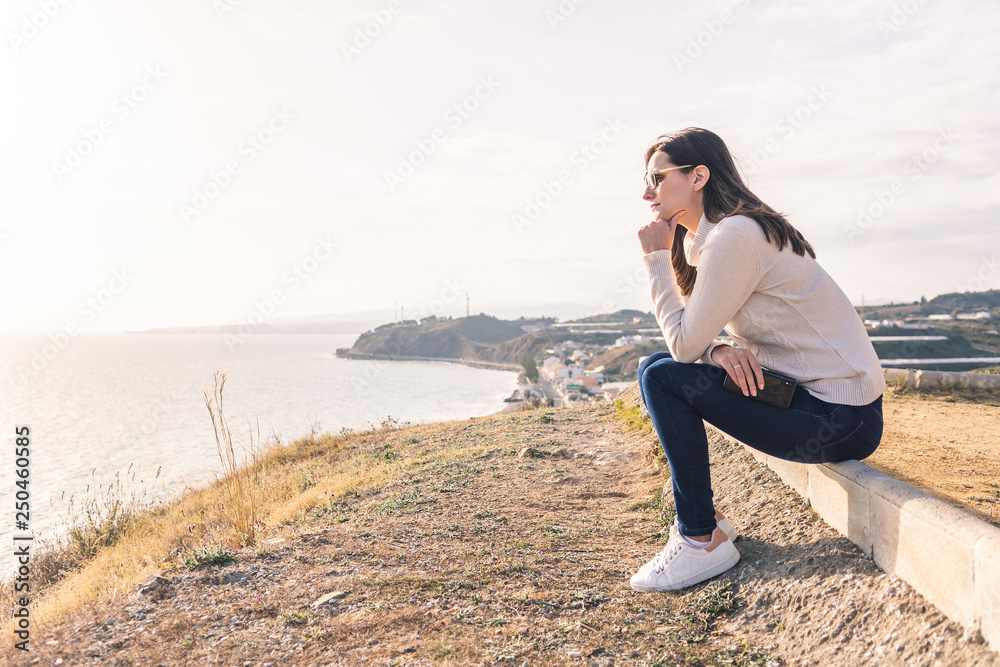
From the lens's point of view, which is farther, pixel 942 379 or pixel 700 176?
pixel 942 379

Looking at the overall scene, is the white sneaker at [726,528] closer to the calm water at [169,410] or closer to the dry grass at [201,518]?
the dry grass at [201,518]

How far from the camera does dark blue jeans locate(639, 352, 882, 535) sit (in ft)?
7.72

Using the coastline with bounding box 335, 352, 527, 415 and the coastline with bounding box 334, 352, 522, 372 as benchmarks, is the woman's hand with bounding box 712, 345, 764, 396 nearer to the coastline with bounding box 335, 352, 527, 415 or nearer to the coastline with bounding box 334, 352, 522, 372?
the coastline with bounding box 335, 352, 527, 415

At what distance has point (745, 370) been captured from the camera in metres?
2.37

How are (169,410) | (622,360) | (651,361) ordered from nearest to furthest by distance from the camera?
1. (651,361)
2. (169,410)
3. (622,360)

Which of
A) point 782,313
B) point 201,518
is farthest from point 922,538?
point 201,518

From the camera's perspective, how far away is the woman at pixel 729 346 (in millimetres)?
2328

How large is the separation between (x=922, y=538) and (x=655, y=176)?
5.76 ft

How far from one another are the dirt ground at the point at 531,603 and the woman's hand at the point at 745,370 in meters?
0.83

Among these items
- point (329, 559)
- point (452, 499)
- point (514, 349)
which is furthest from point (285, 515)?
point (514, 349)

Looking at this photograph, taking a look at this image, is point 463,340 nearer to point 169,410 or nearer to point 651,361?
point 169,410

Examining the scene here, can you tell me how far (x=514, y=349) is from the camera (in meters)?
113

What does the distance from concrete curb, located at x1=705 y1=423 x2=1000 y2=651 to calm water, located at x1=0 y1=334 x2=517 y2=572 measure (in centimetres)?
458

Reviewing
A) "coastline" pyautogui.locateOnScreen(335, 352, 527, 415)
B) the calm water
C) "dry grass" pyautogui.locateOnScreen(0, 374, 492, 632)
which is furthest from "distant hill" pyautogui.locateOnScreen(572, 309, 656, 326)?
"dry grass" pyautogui.locateOnScreen(0, 374, 492, 632)
